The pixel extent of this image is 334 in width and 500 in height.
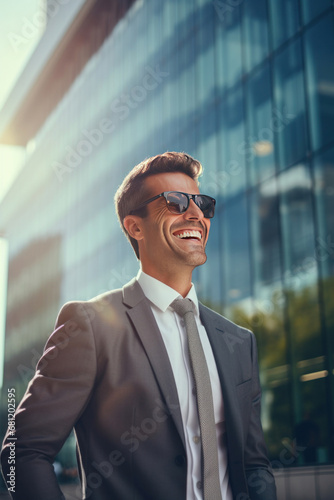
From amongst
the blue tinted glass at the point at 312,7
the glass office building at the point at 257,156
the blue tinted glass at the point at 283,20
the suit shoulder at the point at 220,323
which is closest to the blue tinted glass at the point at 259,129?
the glass office building at the point at 257,156

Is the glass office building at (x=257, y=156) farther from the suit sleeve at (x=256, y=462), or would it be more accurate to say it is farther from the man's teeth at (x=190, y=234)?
the man's teeth at (x=190, y=234)

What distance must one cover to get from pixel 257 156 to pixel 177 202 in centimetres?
1237

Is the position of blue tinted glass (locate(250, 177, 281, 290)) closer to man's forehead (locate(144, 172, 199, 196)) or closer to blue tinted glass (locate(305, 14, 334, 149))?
blue tinted glass (locate(305, 14, 334, 149))

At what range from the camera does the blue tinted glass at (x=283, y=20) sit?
13711 mm

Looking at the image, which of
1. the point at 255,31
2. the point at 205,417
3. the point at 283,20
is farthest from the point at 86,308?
the point at 255,31

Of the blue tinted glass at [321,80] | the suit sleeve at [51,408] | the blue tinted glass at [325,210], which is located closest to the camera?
the suit sleeve at [51,408]

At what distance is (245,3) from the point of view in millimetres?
15812

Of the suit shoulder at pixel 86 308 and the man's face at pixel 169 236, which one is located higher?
the man's face at pixel 169 236

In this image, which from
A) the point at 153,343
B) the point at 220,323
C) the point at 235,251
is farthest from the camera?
the point at 235,251

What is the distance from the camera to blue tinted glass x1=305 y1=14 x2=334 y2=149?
487 inches

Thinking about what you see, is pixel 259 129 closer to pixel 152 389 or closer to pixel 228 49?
pixel 228 49

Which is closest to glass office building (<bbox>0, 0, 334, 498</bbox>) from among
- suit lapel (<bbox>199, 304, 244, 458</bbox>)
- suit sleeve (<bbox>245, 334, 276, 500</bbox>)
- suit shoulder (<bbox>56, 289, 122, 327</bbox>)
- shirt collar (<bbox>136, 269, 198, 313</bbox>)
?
suit sleeve (<bbox>245, 334, 276, 500</bbox>)

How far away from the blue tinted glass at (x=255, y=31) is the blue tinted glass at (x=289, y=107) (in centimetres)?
87

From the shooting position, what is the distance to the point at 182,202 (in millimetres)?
2688
